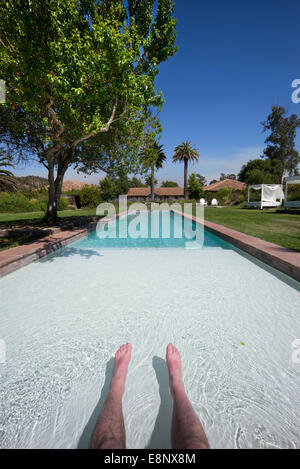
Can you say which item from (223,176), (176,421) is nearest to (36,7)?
(176,421)

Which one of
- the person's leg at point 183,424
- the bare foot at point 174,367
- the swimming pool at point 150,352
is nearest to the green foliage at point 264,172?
the swimming pool at point 150,352

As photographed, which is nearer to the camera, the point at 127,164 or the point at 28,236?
the point at 28,236

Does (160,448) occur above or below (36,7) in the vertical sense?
below

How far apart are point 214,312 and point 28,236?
21.6 ft

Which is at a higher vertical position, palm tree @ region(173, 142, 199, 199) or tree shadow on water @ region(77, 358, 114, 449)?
palm tree @ region(173, 142, 199, 199)

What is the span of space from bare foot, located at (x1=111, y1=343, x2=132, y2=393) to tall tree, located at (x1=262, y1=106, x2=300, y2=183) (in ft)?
136

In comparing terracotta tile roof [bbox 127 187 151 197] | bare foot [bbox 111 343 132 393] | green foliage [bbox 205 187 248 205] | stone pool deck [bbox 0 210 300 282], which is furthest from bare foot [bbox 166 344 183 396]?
terracotta tile roof [bbox 127 187 151 197]

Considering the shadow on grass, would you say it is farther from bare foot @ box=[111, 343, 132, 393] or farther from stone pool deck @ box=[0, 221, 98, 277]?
bare foot @ box=[111, 343, 132, 393]

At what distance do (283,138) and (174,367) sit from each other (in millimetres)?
44583

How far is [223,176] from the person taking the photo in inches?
3546

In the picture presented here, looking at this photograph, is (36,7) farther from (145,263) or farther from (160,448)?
(160,448)

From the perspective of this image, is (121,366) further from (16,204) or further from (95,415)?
(16,204)

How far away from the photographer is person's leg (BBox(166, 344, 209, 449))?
1145 mm
